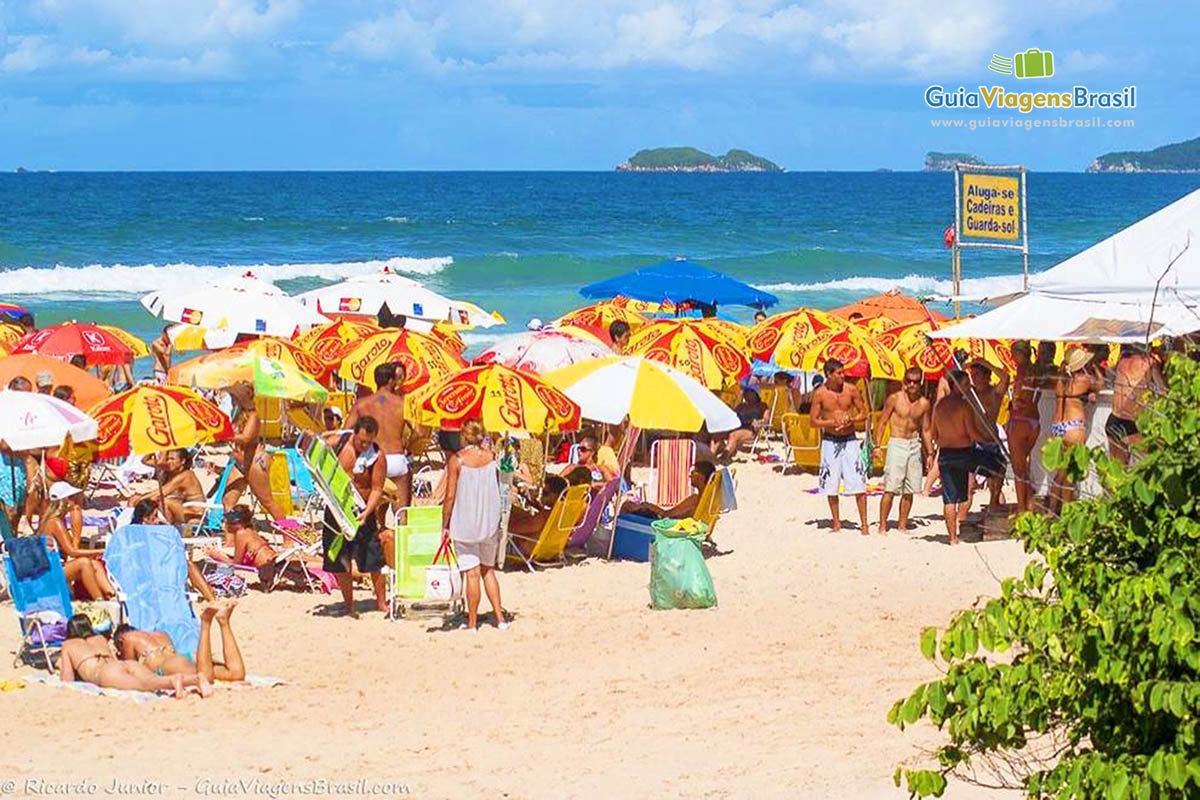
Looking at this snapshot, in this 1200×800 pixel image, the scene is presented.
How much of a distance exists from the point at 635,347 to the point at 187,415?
4856mm

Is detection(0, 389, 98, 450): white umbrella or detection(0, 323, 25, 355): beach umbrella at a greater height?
detection(0, 323, 25, 355): beach umbrella

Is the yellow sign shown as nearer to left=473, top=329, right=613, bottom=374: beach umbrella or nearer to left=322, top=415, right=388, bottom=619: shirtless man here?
left=473, top=329, right=613, bottom=374: beach umbrella

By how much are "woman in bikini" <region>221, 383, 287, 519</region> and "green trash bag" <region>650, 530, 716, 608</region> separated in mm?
2926

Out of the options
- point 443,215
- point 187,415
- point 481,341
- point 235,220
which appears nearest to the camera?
point 187,415

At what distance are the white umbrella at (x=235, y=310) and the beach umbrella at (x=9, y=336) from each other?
1161 mm

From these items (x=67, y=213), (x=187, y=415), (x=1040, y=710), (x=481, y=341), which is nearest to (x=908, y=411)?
(x=187, y=415)

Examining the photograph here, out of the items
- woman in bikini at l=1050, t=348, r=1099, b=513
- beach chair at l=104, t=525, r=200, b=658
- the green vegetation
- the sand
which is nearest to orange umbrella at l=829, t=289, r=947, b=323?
woman in bikini at l=1050, t=348, r=1099, b=513

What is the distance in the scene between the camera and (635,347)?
13742mm

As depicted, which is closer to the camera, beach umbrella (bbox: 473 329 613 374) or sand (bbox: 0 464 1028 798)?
sand (bbox: 0 464 1028 798)

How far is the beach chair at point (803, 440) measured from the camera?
13953 millimetres

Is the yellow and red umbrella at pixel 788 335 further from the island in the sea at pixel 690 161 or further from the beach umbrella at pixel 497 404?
the island in the sea at pixel 690 161

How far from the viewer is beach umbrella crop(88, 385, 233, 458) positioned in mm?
9641

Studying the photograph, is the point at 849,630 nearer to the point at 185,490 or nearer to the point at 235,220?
the point at 185,490

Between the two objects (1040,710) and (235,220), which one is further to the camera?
(235,220)
